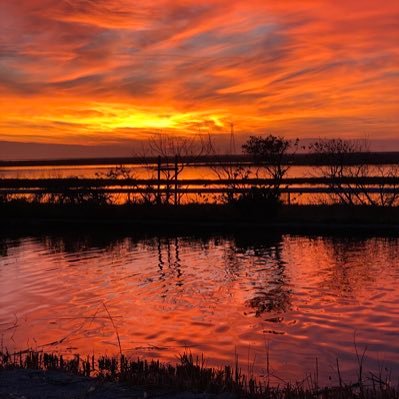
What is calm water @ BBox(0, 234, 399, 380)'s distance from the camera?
8688 mm

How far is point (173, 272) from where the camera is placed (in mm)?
14367

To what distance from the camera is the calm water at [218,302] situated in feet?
28.5

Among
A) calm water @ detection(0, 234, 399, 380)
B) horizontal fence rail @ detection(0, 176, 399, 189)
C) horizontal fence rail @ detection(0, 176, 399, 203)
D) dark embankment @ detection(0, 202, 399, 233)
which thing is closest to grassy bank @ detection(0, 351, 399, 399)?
calm water @ detection(0, 234, 399, 380)

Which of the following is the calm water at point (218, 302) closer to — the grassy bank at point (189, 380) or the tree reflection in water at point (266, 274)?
the tree reflection in water at point (266, 274)

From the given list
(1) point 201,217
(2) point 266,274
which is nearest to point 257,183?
(1) point 201,217

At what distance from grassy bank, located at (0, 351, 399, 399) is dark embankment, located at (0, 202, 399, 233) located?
14.6 metres

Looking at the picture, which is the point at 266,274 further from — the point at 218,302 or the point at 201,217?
the point at 201,217

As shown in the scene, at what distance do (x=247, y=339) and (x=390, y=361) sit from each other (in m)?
1.91

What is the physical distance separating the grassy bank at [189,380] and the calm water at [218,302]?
110 centimetres

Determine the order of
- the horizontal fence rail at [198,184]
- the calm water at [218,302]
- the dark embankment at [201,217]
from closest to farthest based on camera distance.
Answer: the calm water at [218,302]
the dark embankment at [201,217]
the horizontal fence rail at [198,184]

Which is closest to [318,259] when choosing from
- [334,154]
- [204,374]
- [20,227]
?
[204,374]

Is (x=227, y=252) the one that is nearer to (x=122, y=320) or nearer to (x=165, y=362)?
(x=122, y=320)

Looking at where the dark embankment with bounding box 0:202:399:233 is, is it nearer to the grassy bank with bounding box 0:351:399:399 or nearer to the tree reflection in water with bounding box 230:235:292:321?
the tree reflection in water with bounding box 230:235:292:321

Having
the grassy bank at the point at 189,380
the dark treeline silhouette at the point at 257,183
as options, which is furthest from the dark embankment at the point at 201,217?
the grassy bank at the point at 189,380
